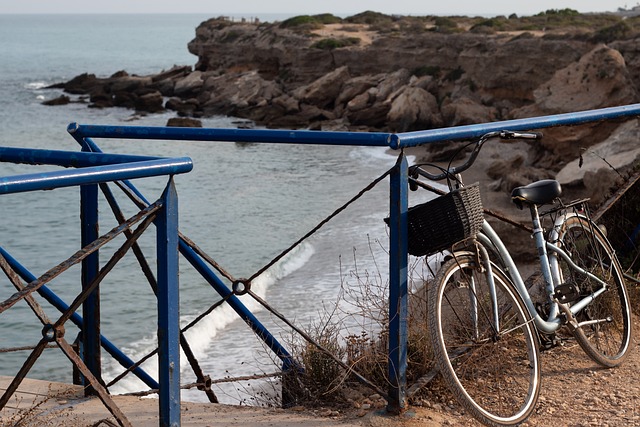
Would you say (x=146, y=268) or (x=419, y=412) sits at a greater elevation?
(x=146, y=268)

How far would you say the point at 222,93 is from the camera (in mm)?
46125

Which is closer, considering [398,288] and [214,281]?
[398,288]

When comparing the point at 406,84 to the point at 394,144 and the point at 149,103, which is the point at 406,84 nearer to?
the point at 149,103

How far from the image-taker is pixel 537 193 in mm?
3932

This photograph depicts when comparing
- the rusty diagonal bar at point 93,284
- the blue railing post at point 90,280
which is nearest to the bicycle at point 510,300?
the rusty diagonal bar at point 93,284

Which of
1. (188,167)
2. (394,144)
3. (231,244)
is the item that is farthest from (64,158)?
(231,244)

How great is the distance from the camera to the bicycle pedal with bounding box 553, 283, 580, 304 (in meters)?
3.99

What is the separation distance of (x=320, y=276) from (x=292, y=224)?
220 inches

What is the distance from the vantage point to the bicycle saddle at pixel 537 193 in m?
3.92

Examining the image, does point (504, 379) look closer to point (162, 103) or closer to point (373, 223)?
point (373, 223)

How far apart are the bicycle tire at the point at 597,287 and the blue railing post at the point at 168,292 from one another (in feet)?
7.03

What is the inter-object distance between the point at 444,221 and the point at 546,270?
0.91 meters

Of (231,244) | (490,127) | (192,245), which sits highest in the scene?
(490,127)

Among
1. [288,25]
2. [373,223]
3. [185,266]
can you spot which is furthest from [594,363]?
[288,25]
